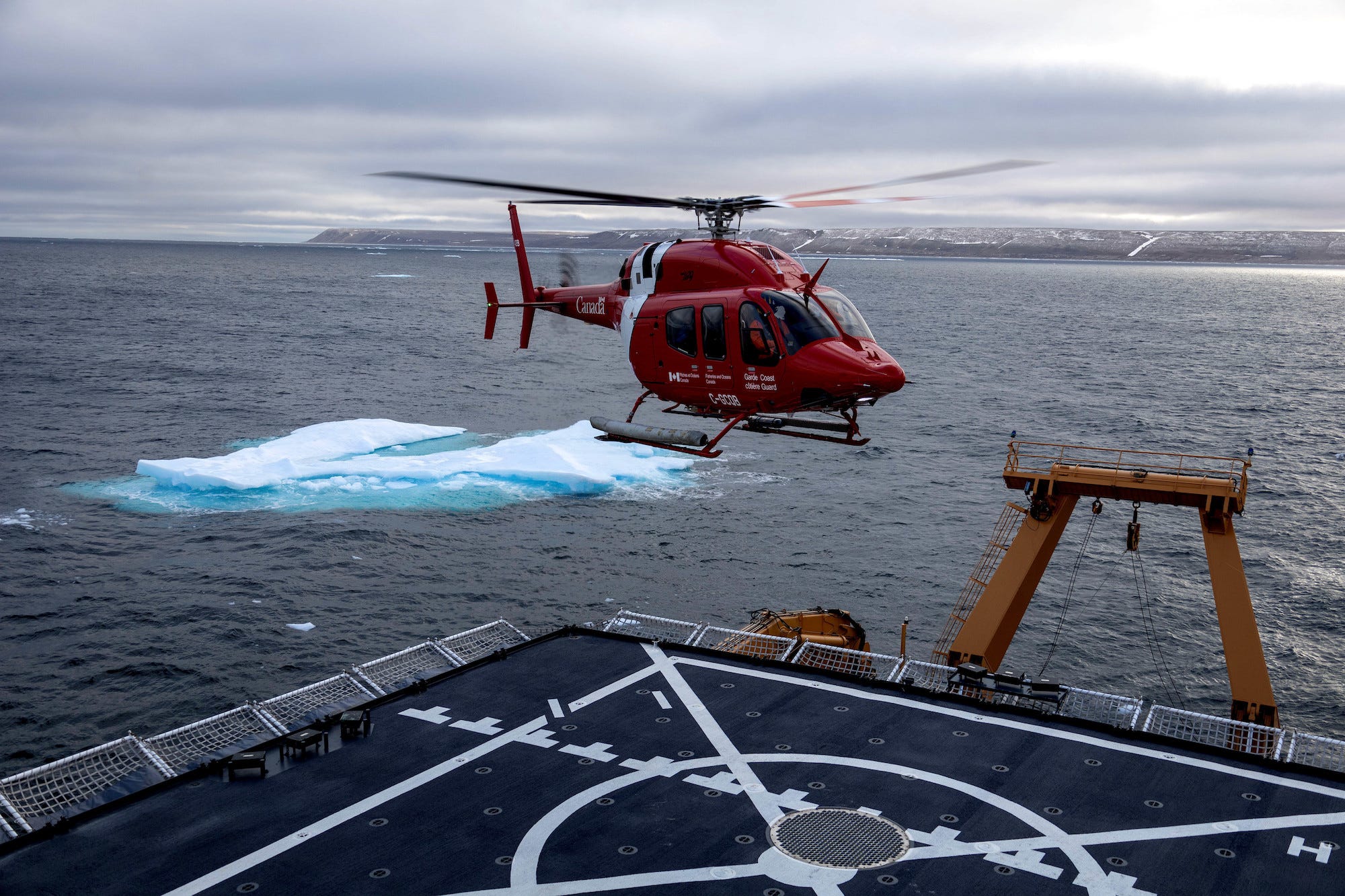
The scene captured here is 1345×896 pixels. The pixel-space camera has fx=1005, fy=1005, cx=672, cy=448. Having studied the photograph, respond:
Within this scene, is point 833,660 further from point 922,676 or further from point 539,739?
point 539,739

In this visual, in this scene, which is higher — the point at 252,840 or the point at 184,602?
the point at 252,840

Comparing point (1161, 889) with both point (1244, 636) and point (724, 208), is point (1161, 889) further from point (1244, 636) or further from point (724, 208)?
point (724, 208)

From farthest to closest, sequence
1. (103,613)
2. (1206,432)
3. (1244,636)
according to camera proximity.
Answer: (1206,432), (103,613), (1244,636)

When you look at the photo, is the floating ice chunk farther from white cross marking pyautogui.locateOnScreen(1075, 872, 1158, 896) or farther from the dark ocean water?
white cross marking pyautogui.locateOnScreen(1075, 872, 1158, 896)

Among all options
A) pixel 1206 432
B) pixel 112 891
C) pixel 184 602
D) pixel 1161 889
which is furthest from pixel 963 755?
pixel 1206 432

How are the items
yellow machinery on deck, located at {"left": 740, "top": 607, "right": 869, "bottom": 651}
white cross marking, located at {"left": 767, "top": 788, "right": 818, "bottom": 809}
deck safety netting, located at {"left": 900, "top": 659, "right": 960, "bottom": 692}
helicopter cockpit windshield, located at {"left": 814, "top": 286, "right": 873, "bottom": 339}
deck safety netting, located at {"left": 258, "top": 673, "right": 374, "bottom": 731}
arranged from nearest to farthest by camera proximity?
white cross marking, located at {"left": 767, "top": 788, "right": 818, "bottom": 809}
deck safety netting, located at {"left": 258, "top": 673, "right": 374, "bottom": 731}
deck safety netting, located at {"left": 900, "top": 659, "right": 960, "bottom": 692}
helicopter cockpit windshield, located at {"left": 814, "top": 286, "right": 873, "bottom": 339}
yellow machinery on deck, located at {"left": 740, "top": 607, "right": 869, "bottom": 651}

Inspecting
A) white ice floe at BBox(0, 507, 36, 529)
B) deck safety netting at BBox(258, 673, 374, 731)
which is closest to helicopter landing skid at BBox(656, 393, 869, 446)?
deck safety netting at BBox(258, 673, 374, 731)

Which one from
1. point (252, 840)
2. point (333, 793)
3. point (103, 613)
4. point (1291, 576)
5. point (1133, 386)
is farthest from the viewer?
point (1133, 386)
